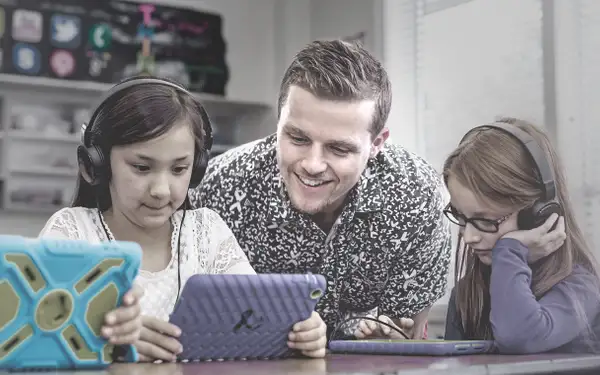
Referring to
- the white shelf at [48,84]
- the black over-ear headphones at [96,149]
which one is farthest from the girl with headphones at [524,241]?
the white shelf at [48,84]

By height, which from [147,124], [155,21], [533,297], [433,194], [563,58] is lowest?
[533,297]

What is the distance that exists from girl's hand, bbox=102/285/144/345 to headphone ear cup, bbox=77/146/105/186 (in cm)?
38

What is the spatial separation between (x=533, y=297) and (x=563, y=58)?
1075 mm

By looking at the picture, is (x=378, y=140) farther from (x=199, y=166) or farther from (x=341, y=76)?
(x=199, y=166)

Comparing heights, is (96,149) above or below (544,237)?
above

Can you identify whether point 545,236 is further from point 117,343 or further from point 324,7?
point 324,7

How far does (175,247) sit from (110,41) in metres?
2.67

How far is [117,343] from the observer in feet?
2.68

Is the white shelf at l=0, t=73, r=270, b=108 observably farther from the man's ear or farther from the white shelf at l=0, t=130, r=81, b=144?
the man's ear

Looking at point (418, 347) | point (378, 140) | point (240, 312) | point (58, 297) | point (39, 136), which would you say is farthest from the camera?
point (39, 136)

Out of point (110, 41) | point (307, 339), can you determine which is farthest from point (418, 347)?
point (110, 41)

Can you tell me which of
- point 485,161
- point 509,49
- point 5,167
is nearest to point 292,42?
point 5,167

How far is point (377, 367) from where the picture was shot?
→ 85 centimetres

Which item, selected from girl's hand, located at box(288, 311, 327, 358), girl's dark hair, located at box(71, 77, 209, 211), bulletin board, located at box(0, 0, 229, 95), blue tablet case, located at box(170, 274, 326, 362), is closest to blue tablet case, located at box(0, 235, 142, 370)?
blue tablet case, located at box(170, 274, 326, 362)
